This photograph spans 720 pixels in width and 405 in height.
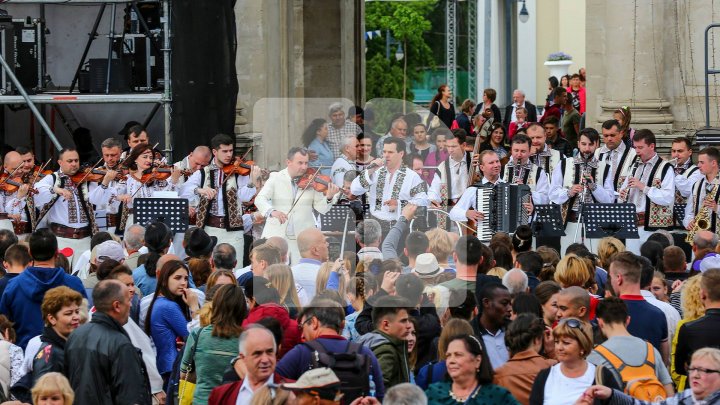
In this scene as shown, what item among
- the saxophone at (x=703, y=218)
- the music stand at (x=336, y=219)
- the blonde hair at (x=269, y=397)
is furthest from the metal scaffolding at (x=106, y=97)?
the blonde hair at (x=269, y=397)

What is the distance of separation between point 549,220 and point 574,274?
17.7 ft

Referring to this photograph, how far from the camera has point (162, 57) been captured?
66.7 ft

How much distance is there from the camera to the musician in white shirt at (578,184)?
54.9 feet

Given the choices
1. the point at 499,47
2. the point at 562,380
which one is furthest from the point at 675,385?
the point at 499,47

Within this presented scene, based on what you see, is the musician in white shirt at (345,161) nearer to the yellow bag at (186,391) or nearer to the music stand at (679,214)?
the music stand at (679,214)

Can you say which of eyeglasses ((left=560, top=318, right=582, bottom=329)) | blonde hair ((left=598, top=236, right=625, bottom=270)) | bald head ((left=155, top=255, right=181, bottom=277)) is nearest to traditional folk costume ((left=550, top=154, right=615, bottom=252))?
blonde hair ((left=598, top=236, right=625, bottom=270))

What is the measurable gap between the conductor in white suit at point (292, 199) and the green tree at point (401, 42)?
112 ft

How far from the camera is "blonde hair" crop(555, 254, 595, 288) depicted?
35.1 ft

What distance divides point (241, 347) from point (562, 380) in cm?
→ 166

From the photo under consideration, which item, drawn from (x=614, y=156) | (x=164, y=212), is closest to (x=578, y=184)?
(x=614, y=156)

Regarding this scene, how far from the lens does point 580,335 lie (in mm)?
8477

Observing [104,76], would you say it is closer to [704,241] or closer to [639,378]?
[704,241]

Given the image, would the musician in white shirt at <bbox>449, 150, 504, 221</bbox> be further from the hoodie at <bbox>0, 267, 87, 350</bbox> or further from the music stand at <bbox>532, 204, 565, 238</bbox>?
the hoodie at <bbox>0, 267, 87, 350</bbox>

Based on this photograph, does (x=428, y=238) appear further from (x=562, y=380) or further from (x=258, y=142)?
(x=258, y=142)
